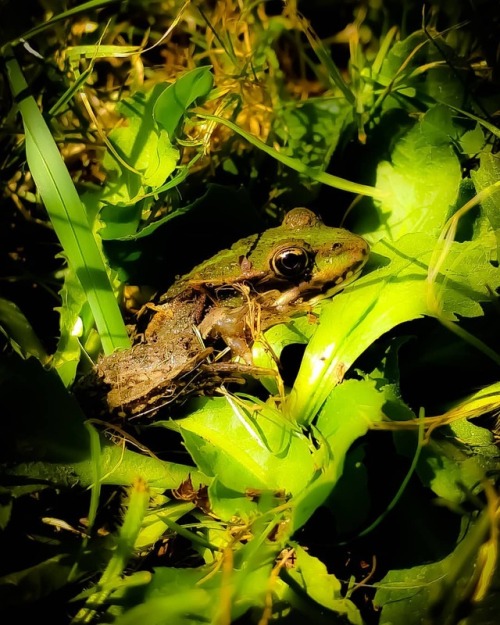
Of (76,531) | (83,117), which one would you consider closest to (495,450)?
(76,531)

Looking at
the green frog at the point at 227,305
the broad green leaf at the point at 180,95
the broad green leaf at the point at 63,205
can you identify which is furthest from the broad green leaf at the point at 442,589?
the broad green leaf at the point at 180,95

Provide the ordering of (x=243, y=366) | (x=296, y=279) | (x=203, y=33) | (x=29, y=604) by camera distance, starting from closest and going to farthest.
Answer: (x=29, y=604)
(x=243, y=366)
(x=296, y=279)
(x=203, y=33)

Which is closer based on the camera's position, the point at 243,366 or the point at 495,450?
the point at 495,450

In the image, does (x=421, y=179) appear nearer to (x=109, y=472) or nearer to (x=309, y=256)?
(x=309, y=256)

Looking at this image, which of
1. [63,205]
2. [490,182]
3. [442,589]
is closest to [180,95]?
[63,205]

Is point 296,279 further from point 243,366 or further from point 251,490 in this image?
point 251,490

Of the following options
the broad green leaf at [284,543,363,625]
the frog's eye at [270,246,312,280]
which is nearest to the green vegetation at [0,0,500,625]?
the broad green leaf at [284,543,363,625]
